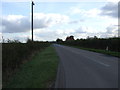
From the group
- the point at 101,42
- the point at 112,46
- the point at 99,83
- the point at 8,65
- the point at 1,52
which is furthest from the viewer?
the point at 101,42

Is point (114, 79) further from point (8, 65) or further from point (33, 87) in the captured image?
point (8, 65)

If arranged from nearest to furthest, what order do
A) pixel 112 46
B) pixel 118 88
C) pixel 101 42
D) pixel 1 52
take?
pixel 118 88 → pixel 1 52 → pixel 112 46 → pixel 101 42

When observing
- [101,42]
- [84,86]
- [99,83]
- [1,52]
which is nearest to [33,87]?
[84,86]

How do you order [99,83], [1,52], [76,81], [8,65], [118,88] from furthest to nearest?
[8,65] → [1,52] → [76,81] → [99,83] → [118,88]

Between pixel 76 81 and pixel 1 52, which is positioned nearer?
pixel 76 81

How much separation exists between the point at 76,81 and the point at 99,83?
43.8 inches

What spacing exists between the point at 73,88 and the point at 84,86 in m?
0.54

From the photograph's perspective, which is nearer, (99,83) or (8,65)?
(99,83)

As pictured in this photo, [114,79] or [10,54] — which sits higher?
[10,54]

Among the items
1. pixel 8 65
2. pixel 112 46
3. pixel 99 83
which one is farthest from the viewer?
pixel 112 46

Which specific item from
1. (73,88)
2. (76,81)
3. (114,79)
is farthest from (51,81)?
(114,79)

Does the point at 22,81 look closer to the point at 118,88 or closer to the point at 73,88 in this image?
the point at 73,88

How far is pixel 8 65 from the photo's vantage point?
12.9 m

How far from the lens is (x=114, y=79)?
10.8m
